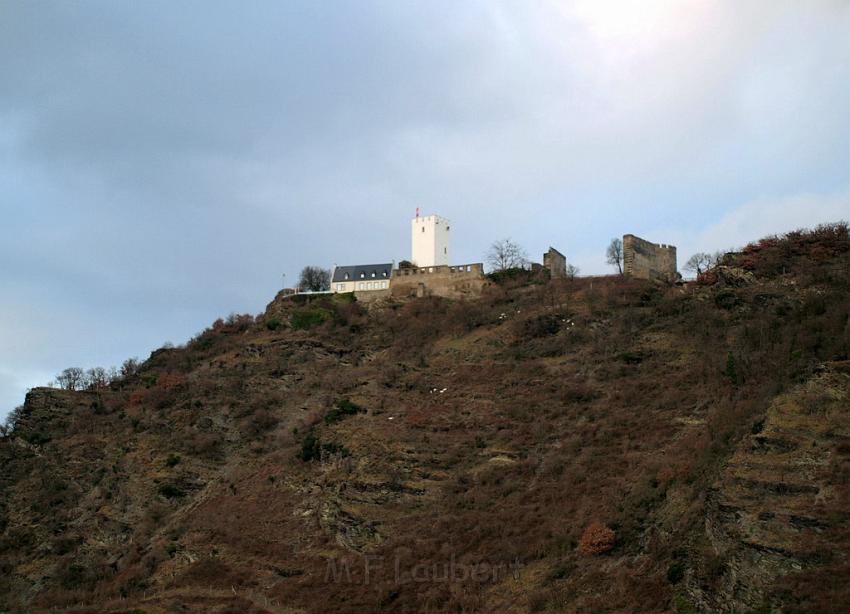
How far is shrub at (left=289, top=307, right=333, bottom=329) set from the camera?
225ft

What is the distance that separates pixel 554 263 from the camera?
71.1 metres

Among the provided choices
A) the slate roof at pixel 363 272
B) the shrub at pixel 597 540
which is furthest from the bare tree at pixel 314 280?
the shrub at pixel 597 540

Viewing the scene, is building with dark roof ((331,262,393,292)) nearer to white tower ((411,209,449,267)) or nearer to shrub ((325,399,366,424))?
white tower ((411,209,449,267))

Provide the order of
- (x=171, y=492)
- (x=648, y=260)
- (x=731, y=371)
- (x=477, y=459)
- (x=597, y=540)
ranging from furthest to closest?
1. (x=648, y=260)
2. (x=171, y=492)
3. (x=477, y=459)
4. (x=731, y=371)
5. (x=597, y=540)

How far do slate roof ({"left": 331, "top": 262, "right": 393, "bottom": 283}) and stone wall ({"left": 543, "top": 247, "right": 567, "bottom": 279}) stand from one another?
12.8 m

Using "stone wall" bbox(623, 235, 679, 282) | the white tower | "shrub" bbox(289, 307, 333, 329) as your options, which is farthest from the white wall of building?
"stone wall" bbox(623, 235, 679, 282)

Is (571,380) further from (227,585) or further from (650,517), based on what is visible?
(227,585)

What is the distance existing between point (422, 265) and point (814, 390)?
44741 mm

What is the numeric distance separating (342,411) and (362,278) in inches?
956

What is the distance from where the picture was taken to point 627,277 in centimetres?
6544

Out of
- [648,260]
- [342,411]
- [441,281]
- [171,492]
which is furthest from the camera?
[441,281]

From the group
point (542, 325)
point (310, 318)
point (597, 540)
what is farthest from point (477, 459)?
point (310, 318)

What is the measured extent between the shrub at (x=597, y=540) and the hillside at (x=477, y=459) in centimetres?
8

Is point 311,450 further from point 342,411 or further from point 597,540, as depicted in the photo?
point 597,540
